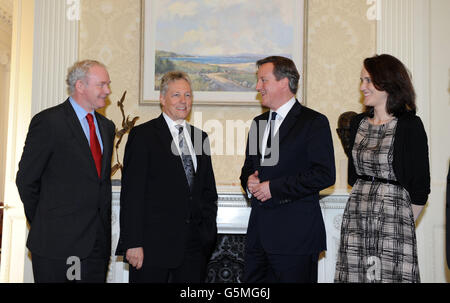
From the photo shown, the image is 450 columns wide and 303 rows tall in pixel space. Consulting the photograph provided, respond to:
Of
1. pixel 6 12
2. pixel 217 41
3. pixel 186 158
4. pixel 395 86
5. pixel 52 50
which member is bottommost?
pixel 186 158

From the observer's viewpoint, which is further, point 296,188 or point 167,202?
point 167,202

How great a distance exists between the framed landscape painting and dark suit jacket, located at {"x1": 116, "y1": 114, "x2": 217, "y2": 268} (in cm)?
165

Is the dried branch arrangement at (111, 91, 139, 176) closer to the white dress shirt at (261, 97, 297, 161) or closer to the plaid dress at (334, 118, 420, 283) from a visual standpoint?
the white dress shirt at (261, 97, 297, 161)

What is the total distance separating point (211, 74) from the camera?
4352mm

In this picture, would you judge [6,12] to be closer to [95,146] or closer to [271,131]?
[95,146]

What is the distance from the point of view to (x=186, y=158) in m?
2.80

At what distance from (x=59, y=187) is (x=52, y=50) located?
7.20 ft

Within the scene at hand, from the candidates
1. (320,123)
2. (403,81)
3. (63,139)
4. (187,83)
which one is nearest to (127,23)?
(187,83)

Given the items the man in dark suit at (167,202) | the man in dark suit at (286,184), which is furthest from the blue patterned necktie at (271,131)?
the man in dark suit at (167,202)

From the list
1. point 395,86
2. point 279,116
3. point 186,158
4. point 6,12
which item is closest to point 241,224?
point 186,158

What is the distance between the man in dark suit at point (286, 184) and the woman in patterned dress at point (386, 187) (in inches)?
7.7

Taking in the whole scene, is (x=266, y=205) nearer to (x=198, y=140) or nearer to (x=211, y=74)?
(x=198, y=140)

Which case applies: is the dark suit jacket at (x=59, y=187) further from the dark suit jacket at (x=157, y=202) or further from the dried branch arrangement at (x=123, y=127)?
the dried branch arrangement at (x=123, y=127)

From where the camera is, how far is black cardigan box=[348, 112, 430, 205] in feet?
8.23
